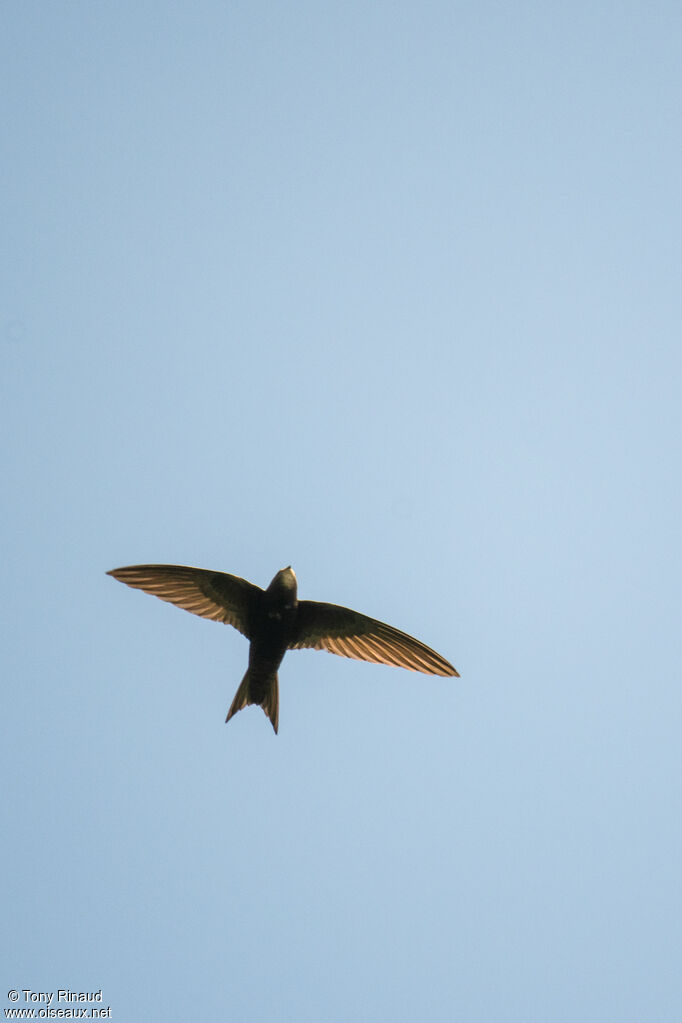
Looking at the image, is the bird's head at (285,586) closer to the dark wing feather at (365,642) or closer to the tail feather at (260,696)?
the dark wing feather at (365,642)

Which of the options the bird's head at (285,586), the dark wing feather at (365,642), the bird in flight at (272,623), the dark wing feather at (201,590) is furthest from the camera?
the dark wing feather at (365,642)

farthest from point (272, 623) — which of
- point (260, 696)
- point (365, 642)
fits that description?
point (365, 642)

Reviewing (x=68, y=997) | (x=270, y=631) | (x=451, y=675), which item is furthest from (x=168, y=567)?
(x=68, y=997)

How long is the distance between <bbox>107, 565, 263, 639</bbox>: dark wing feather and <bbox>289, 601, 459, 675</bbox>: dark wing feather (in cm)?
39

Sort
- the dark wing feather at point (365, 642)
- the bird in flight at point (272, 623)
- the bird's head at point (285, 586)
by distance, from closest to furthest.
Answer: the bird's head at point (285, 586) < the bird in flight at point (272, 623) < the dark wing feather at point (365, 642)

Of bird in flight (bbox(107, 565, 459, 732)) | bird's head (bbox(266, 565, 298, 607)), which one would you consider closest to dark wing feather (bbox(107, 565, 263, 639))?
bird in flight (bbox(107, 565, 459, 732))

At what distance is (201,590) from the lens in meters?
5.58

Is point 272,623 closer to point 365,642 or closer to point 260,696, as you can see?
point 260,696

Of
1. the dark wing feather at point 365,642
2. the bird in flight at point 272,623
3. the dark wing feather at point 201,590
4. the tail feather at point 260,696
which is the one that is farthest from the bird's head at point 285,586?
the tail feather at point 260,696

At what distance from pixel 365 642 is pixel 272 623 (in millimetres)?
797

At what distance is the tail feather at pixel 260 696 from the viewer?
540cm

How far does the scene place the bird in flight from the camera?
17.6 ft

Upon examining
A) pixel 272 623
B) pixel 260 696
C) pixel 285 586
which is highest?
pixel 285 586

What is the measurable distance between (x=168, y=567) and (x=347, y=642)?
1.32 m
